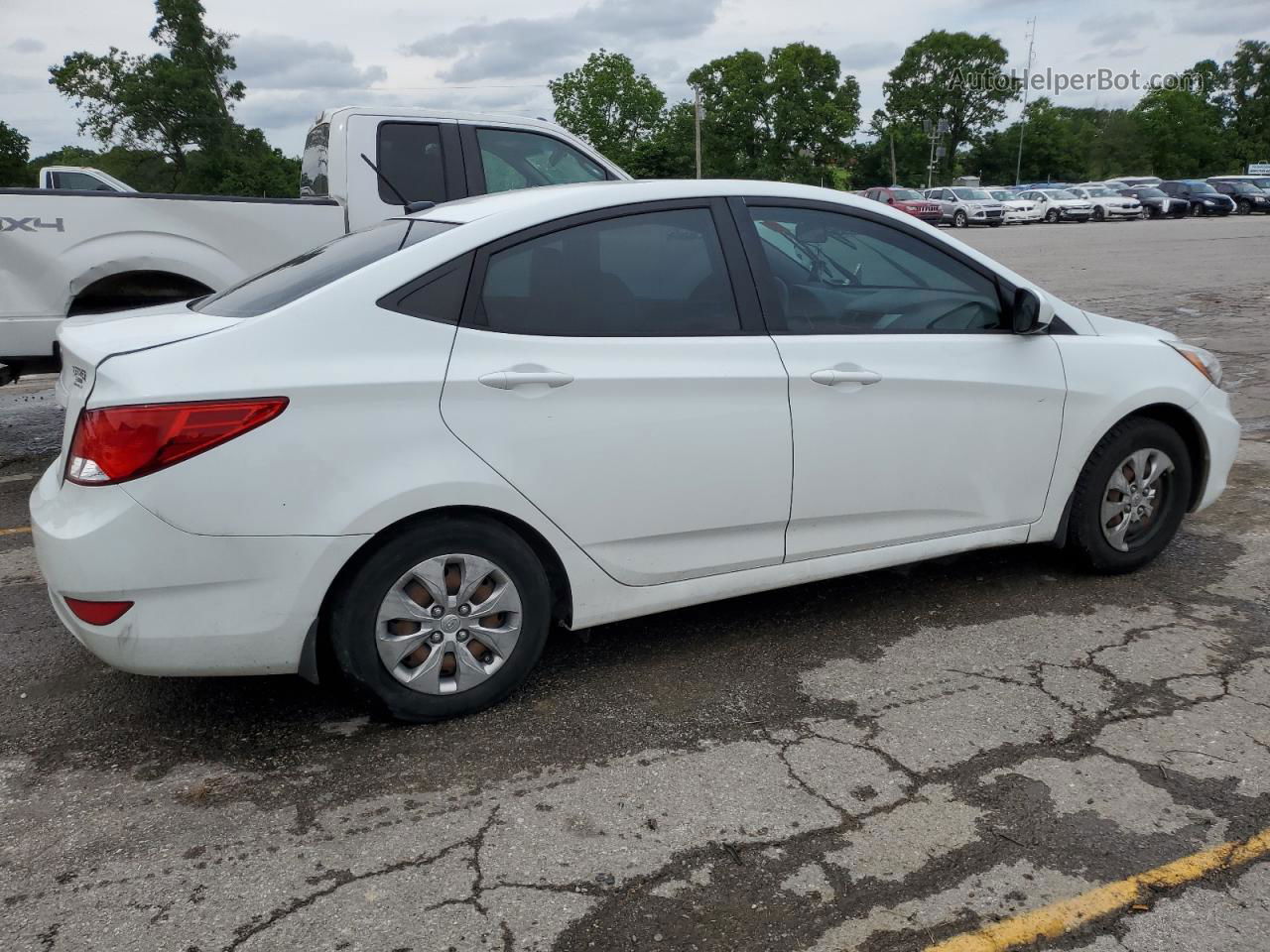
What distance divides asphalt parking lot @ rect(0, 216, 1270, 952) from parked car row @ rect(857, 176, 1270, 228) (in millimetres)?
40845

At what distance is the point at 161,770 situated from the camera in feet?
10.4

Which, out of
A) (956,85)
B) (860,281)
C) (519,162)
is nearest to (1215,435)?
(860,281)

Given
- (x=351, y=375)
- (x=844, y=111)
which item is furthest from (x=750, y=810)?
(x=844, y=111)

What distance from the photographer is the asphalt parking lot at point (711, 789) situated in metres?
2.52

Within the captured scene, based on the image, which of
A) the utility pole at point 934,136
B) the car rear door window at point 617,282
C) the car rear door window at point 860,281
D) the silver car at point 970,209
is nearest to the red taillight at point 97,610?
the car rear door window at point 617,282

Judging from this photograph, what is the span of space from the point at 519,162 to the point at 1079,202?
44.3 meters

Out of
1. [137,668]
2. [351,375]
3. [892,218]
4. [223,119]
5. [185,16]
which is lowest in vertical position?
[137,668]

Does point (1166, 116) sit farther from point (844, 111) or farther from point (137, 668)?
point (137, 668)

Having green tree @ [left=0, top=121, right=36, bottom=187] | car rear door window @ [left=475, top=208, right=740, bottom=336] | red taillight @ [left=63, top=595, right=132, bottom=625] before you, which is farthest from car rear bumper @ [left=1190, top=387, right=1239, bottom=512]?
green tree @ [left=0, top=121, right=36, bottom=187]

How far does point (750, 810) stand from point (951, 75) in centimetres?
10684

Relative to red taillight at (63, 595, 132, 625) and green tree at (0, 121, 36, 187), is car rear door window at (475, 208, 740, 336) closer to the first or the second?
red taillight at (63, 595, 132, 625)

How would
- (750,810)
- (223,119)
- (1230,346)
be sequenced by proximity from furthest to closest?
(223,119), (1230,346), (750,810)

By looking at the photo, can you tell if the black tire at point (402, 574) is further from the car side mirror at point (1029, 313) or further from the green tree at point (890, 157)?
the green tree at point (890, 157)

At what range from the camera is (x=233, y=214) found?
6680 millimetres
